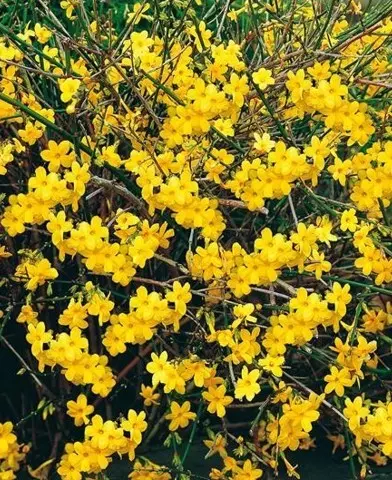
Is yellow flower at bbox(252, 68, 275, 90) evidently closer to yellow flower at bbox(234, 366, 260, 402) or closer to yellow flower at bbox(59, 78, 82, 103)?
yellow flower at bbox(59, 78, 82, 103)

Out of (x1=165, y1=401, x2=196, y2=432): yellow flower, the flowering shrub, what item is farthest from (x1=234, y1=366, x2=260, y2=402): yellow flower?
(x1=165, y1=401, x2=196, y2=432): yellow flower

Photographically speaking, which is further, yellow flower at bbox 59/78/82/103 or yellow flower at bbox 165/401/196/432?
yellow flower at bbox 165/401/196/432

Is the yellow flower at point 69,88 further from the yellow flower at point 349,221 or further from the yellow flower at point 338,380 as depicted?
the yellow flower at point 338,380

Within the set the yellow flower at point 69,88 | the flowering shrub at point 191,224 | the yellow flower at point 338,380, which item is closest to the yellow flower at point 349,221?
the flowering shrub at point 191,224

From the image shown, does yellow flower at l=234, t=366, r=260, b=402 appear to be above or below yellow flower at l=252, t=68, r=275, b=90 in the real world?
below

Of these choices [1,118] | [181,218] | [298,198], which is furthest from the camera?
[298,198]

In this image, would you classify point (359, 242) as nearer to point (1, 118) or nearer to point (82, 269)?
point (82, 269)

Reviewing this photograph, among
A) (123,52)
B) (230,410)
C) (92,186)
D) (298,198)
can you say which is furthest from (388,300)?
(123,52)

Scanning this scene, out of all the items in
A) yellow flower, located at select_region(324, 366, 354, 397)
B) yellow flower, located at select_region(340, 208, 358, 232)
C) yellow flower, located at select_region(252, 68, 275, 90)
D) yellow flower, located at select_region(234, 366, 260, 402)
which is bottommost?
yellow flower, located at select_region(324, 366, 354, 397)
